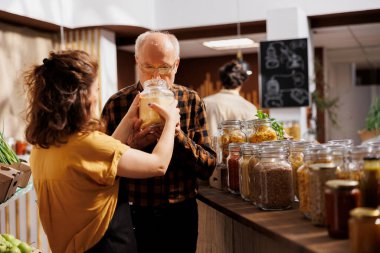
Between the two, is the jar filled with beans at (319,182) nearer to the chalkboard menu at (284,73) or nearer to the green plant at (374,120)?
the chalkboard menu at (284,73)

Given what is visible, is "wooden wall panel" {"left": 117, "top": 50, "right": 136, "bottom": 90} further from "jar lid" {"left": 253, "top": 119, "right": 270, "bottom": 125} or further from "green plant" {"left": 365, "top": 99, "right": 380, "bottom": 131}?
"jar lid" {"left": 253, "top": 119, "right": 270, "bottom": 125}

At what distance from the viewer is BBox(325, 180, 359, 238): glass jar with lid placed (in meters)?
1.56

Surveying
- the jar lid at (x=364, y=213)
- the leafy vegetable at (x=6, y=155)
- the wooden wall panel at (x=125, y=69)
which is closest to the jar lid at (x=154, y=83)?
the jar lid at (x=364, y=213)

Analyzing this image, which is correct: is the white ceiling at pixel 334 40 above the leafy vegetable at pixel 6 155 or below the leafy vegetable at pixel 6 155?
above

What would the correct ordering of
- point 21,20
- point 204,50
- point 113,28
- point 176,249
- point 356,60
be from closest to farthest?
point 176,249 < point 21,20 < point 113,28 < point 204,50 < point 356,60

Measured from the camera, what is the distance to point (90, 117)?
1875mm

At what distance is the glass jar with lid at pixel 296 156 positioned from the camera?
2.11m

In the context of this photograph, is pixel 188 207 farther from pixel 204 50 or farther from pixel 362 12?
pixel 204 50

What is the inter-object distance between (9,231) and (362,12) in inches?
209

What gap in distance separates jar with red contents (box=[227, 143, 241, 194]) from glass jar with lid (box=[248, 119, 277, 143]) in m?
0.13

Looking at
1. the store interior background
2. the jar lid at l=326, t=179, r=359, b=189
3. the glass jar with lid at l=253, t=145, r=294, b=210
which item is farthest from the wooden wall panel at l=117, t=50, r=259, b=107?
the jar lid at l=326, t=179, r=359, b=189

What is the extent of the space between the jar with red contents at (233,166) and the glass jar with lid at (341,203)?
0.85 metres

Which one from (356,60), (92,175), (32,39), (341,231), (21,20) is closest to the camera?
(341,231)

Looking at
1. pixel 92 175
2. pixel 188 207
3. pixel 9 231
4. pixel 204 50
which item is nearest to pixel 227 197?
pixel 188 207
